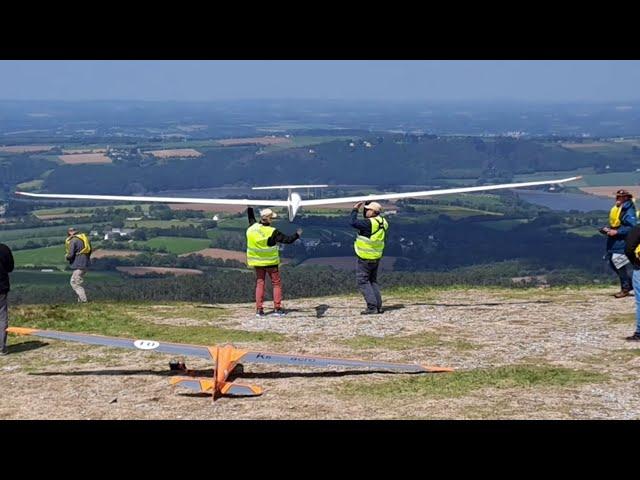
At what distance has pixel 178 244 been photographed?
242 feet

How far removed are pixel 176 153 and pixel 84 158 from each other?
16326mm

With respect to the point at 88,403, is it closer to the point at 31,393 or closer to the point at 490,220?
the point at 31,393

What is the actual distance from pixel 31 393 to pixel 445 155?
138 meters

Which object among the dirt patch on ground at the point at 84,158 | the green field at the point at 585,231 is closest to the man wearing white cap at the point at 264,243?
the green field at the point at 585,231

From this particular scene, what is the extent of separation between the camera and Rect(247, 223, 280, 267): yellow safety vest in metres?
19.2

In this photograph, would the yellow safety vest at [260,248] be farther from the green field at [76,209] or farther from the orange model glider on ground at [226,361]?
the green field at [76,209]

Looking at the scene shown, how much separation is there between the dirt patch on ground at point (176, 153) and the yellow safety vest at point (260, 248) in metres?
118

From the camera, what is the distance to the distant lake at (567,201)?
10269 cm

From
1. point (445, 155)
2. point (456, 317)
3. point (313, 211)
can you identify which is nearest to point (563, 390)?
point (456, 317)

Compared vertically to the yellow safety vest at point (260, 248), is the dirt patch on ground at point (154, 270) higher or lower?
lower

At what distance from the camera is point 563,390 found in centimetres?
1299

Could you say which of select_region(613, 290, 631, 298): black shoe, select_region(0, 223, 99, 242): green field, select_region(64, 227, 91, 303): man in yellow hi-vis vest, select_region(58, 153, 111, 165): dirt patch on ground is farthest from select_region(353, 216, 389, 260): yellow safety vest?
select_region(58, 153, 111, 165): dirt patch on ground

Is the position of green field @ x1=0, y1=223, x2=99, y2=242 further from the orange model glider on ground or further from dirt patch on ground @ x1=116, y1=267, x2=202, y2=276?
the orange model glider on ground

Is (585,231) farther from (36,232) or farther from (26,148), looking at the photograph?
(26,148)
